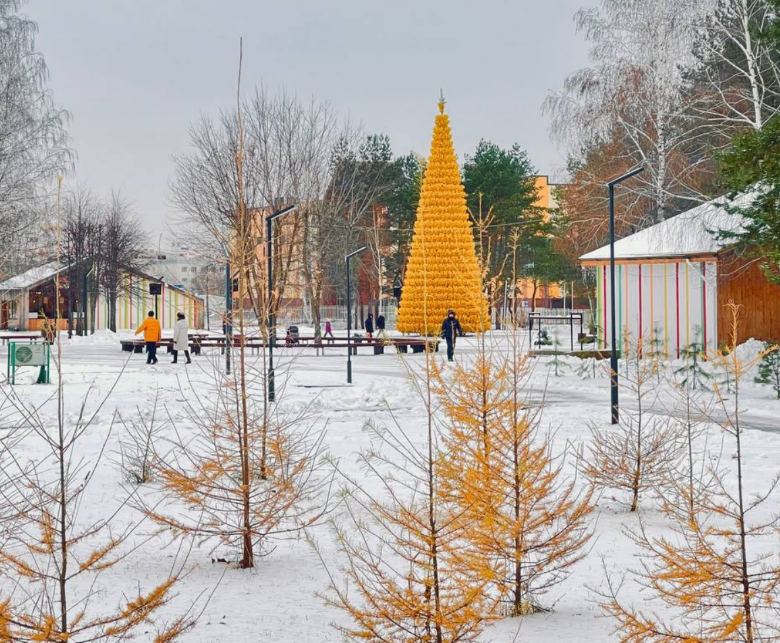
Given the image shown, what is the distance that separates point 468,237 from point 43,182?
48.4 feet

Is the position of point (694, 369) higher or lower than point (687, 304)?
lower

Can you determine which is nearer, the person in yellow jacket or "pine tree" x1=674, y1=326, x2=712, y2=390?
"pine tree" x1=674, y1=326, x2=712, y2=390

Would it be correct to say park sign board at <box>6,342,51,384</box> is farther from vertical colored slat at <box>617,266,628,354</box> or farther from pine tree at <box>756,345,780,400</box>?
vertical colored slat at <box>617,266,628,354</box>

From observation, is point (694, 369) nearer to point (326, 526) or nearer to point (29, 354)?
point (326, 526)

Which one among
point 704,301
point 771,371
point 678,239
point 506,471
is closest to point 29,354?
point 771,371

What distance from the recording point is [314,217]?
39.0 m

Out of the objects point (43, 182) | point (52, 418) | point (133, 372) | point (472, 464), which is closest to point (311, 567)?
point (472, 464)

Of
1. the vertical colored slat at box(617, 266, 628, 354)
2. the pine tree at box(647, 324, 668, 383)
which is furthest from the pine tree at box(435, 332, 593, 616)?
the vertical colored slat at box(617, 266, 628, 354)

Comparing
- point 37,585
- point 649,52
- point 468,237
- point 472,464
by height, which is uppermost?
point 649,52

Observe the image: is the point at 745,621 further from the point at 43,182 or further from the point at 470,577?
the point at 43,182

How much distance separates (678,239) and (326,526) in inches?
736

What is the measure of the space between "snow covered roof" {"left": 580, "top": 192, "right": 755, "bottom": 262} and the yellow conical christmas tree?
239 inches

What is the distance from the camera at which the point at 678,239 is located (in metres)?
24.8

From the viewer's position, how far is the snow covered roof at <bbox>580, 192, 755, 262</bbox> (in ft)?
74.7
